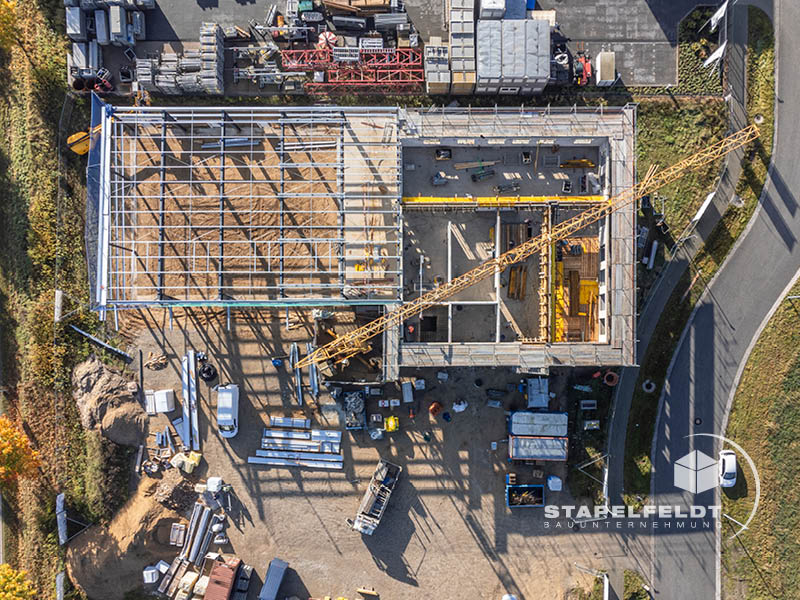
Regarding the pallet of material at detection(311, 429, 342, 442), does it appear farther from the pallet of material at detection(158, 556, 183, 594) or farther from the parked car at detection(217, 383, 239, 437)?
the pallet of material at detection(158, 556, 183, 594)

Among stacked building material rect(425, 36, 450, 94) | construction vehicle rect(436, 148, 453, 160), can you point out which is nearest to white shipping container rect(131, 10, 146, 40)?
stacked building material rect(425, 36, 450, 94)

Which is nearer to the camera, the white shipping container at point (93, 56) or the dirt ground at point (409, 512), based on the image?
the dirt ground at point (409, 512)

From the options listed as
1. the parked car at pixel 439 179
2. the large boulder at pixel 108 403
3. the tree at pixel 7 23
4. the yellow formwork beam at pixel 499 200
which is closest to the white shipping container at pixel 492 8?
the parked car at pixel 439 179

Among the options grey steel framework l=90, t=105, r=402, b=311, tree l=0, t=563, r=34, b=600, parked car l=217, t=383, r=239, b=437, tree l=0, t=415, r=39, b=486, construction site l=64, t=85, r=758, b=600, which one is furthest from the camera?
parked car l=217, t=383, r=239, b=437


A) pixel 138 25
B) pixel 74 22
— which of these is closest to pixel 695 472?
pixel 138 25

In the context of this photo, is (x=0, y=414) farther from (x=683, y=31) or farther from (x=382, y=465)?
(x=683, y=31)

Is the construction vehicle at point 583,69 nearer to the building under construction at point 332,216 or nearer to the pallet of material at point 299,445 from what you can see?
the building under construction at point 332,216
